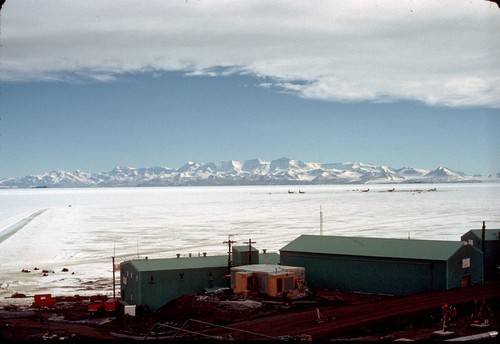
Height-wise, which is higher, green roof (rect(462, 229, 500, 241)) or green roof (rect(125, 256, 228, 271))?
green roof (rect(462, 229, 500, 241))

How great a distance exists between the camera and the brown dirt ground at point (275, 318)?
27906 millimetres

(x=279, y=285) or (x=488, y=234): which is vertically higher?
(x=488, y=234)

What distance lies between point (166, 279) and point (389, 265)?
15719mm

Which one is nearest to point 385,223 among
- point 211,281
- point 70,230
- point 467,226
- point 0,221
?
point 467,226

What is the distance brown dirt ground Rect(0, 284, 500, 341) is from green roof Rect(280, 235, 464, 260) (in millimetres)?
2950

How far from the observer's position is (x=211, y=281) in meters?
42.6

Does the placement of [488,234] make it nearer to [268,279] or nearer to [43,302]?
[268,279]

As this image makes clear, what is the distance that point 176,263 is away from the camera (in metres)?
42.5

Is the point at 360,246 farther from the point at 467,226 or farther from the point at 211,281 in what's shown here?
the point at 467,226

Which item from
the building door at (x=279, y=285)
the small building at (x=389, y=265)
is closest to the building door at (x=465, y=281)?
the small building at (x=389, y=265)

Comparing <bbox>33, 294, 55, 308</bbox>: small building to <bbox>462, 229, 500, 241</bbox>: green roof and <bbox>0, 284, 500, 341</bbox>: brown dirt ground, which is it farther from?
<bbox>462, 229, 500, 241</bbox>: green roof

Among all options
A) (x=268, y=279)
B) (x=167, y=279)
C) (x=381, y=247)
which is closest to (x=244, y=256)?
(x=268, y=279)

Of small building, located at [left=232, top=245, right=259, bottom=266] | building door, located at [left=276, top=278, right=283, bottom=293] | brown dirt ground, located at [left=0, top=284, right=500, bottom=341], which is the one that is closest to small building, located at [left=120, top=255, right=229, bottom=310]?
small building, located at [left=232, top=245, right=259, bottom=266]

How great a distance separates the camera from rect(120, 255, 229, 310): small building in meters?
40.0
